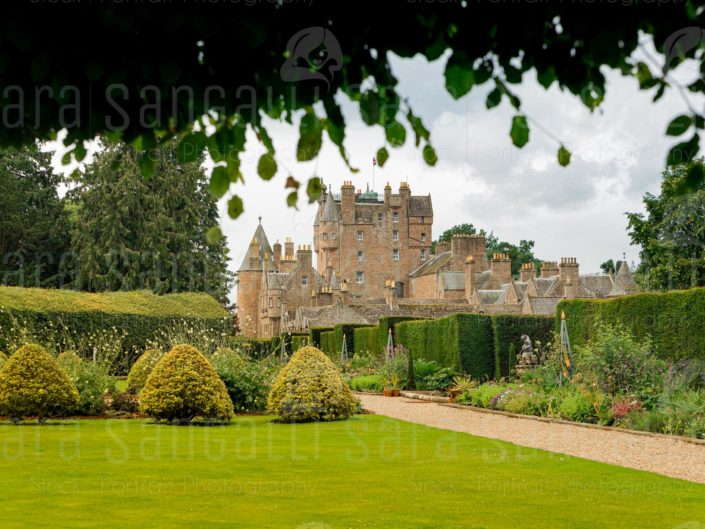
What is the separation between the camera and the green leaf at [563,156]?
11.2 ft

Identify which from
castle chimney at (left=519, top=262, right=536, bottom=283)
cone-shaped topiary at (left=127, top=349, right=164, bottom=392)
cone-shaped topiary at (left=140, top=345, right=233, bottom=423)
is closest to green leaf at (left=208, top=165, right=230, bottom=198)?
cone-shaped topiary at (left=140, top=345, right=233, bottom=423)

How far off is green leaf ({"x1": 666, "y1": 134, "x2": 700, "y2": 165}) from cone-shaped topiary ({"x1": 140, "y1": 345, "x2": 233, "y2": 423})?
1252cm

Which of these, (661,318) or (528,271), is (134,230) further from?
(661,318)

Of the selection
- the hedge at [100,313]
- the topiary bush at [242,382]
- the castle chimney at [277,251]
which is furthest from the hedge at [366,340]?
the castle chimney at [277,251]

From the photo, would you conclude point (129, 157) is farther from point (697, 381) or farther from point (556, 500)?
point (556, 500)

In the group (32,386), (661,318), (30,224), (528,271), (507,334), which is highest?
(30,224)

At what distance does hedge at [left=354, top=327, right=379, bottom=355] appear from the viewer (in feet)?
109

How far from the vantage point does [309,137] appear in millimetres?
3359

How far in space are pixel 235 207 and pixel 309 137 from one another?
40cm

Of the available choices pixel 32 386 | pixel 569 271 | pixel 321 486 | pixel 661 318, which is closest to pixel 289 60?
pixel 321 486

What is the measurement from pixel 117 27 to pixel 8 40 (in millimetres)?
367

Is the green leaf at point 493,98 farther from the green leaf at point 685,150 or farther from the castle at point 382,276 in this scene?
the castle at point 382,276

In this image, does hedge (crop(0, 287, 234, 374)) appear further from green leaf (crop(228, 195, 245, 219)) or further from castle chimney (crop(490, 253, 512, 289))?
green leaf (crop(228, 195, 245, 219))

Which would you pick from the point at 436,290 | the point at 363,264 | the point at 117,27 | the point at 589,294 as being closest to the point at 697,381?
the point at 117,27
